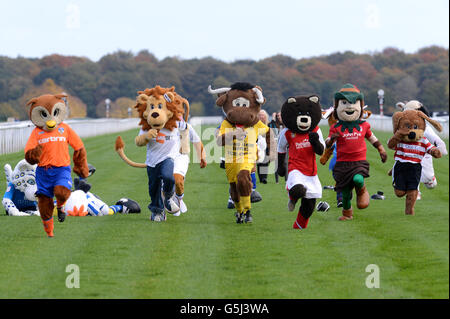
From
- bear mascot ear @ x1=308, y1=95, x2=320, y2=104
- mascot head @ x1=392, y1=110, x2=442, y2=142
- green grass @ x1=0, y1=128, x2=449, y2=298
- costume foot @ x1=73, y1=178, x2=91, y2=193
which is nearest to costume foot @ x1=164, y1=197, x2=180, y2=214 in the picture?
green grass @ x1=0, y1=128, x2=449, y2=298

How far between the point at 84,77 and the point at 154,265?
95578 mm

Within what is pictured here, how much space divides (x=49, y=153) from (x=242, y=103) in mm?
3063

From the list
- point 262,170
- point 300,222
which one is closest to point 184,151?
point 300,222

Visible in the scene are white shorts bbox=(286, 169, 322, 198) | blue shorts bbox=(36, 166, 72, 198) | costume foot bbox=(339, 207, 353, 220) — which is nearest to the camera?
blue shorts bbox=(36, 166, 72, 198)

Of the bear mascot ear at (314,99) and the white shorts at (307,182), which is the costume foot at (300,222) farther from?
the bear mascot ear at (314,99)

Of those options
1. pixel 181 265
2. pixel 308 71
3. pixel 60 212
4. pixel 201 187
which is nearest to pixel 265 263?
pixel 181 265

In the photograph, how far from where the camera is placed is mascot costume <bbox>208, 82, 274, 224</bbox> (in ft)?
41.5

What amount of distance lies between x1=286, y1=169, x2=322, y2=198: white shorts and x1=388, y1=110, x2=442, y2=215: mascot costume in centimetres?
198

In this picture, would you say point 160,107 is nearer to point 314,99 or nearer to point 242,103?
point 242,103

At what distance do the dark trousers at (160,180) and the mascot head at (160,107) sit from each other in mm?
555

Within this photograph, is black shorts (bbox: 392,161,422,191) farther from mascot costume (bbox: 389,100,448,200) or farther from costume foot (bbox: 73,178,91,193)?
costume foot (bbox: 73,178,91,193)

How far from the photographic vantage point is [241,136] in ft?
41.8
